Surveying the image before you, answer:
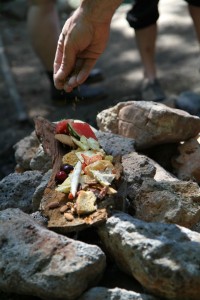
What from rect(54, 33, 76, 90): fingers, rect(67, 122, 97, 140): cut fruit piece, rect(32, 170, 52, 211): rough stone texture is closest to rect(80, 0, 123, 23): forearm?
rect(54, 33, 76, 90): fingers

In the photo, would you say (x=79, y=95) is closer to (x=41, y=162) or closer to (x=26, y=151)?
(x=26, y=151)

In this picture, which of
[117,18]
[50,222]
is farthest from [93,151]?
[117,18]

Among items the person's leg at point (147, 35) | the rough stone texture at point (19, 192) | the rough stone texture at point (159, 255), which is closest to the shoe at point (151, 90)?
the person's leg at point (147, 35)

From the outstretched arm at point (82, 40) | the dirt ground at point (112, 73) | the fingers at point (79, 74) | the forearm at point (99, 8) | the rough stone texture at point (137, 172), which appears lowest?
the dirt ground at point (112, 73)

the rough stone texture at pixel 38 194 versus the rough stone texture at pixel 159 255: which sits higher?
the rough stone texture at pixel 159 255

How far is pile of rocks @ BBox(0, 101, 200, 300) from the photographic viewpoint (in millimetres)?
1850

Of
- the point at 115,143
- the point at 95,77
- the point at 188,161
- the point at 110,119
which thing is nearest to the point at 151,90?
the point at 95,77

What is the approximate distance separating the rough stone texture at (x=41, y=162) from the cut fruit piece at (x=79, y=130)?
20cm

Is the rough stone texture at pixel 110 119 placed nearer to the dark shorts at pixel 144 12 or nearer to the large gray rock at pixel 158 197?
the large gray rock at pixel 158 197

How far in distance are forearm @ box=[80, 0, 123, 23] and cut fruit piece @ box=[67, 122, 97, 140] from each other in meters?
0.48

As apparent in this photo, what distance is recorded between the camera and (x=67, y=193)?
226 cm

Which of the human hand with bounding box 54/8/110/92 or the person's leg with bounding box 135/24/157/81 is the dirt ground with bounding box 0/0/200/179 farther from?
the human hand with bounding box 54/8/110/92

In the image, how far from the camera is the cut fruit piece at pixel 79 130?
2604mm

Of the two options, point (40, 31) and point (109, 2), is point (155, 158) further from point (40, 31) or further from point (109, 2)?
point (40, 31)
